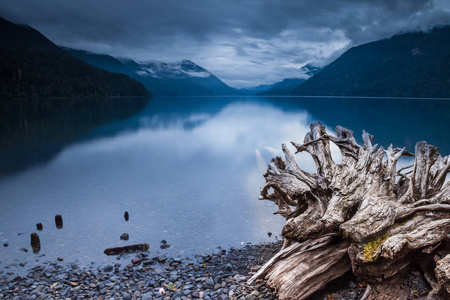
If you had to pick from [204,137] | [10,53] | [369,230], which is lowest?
[204,137]

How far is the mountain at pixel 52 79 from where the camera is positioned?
422 feet

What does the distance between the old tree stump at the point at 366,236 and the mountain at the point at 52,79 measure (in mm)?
136523

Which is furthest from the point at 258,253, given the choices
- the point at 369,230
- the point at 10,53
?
the point at 10,53

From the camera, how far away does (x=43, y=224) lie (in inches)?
353

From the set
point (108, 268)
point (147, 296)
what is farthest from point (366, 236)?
point (108, 268)

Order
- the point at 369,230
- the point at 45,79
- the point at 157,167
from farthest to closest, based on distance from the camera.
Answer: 1. the point at 45,79
2. the point at 157,167
3. the point at 369,230

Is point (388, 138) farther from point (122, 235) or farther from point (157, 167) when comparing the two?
point (122, 235)

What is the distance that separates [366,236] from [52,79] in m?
161

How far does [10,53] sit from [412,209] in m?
201

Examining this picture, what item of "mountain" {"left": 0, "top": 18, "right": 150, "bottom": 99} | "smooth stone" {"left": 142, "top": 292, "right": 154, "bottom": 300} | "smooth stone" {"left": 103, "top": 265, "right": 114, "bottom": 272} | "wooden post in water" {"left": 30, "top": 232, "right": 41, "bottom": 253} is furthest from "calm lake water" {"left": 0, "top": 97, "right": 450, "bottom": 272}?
"mountain" {"left": 0, "top": 18, "right": 150, "bottom": 99}

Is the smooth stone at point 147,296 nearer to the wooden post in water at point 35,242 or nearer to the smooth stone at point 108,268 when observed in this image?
the smooth stone at point 108,268

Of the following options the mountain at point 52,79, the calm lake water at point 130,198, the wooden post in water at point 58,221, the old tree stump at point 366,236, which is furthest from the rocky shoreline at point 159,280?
the mountain at point 52,79

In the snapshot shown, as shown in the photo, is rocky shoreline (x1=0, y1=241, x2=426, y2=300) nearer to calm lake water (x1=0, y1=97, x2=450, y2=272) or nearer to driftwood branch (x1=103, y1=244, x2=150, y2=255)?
driftwood branch (x1=103, y1=244, x2=150, y2=255)

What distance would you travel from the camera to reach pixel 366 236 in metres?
4.61
